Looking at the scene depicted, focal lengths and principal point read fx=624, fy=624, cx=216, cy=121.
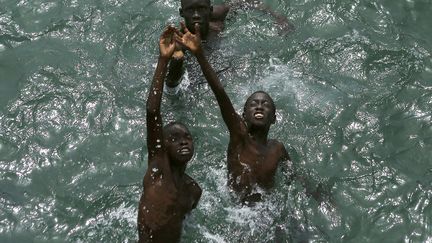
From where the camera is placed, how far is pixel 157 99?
190 inches

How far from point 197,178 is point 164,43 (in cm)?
190

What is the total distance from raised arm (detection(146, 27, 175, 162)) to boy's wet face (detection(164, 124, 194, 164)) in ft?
0.37

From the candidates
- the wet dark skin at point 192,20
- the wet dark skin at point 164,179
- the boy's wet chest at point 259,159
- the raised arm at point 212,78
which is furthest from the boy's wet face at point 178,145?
the wet dark skin at point 192,20

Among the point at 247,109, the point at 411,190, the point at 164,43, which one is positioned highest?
the point at 164,43

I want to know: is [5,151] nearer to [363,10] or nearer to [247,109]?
[247,109]

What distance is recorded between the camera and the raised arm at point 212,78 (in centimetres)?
511

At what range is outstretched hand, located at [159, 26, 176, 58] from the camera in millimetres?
4921

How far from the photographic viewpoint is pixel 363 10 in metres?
8.78

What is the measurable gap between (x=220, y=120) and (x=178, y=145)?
211 centimetres

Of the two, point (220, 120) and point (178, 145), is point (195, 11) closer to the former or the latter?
point (220, 120)

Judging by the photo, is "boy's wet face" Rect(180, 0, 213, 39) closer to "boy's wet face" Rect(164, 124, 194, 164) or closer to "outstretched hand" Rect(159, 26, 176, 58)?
"outstretched hand" Rect(159, 26, 176, 58)

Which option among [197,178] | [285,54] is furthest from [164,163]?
[285,54]

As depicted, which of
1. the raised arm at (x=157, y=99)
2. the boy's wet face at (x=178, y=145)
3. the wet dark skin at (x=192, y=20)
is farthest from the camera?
the wet dark skin at (x=192, y=20)

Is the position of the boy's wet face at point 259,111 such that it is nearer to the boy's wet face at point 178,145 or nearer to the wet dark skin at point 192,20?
the boy's wet face at point 178,145
